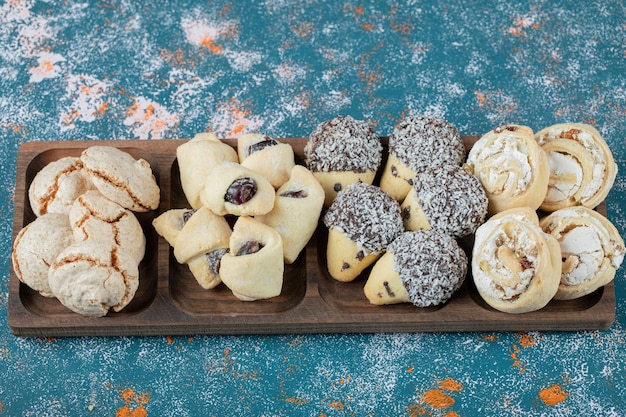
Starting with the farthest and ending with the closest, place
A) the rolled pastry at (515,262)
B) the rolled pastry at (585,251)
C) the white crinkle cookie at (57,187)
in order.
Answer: the white crinkle cookie at (57,187), the rolled pastry at (585,251), the rolled pastry at (515,262)

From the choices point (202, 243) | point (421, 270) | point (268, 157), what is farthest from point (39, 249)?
point (421, 270)

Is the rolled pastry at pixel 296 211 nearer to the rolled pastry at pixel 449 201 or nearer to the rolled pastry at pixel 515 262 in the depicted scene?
the rolled pastry at pixel 449 201

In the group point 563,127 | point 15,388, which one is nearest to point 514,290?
point 563,127

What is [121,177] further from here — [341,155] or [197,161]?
[341,155]

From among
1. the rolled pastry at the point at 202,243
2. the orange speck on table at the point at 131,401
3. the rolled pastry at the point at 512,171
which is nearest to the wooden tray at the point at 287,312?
the rolled pastry at the point at 202,243

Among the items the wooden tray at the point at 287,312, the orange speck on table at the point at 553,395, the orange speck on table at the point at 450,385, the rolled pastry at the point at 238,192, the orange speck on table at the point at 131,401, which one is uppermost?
the rolled pastry at the point at 238,192

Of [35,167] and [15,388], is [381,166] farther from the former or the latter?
[15,388]
